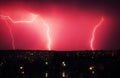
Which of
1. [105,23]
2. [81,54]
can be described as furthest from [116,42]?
[81,54]

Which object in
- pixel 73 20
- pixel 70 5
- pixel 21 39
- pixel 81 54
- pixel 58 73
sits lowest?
pixel 58 73

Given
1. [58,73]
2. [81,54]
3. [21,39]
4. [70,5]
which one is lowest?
[58,73]

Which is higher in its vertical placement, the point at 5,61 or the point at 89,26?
the point at 89,26

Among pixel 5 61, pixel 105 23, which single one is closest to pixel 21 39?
pixel 5 61

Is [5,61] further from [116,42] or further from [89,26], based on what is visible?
[116,42]

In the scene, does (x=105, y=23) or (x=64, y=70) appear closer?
(x=64, y=70)

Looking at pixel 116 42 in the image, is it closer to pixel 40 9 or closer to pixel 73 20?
pixel 73 20
